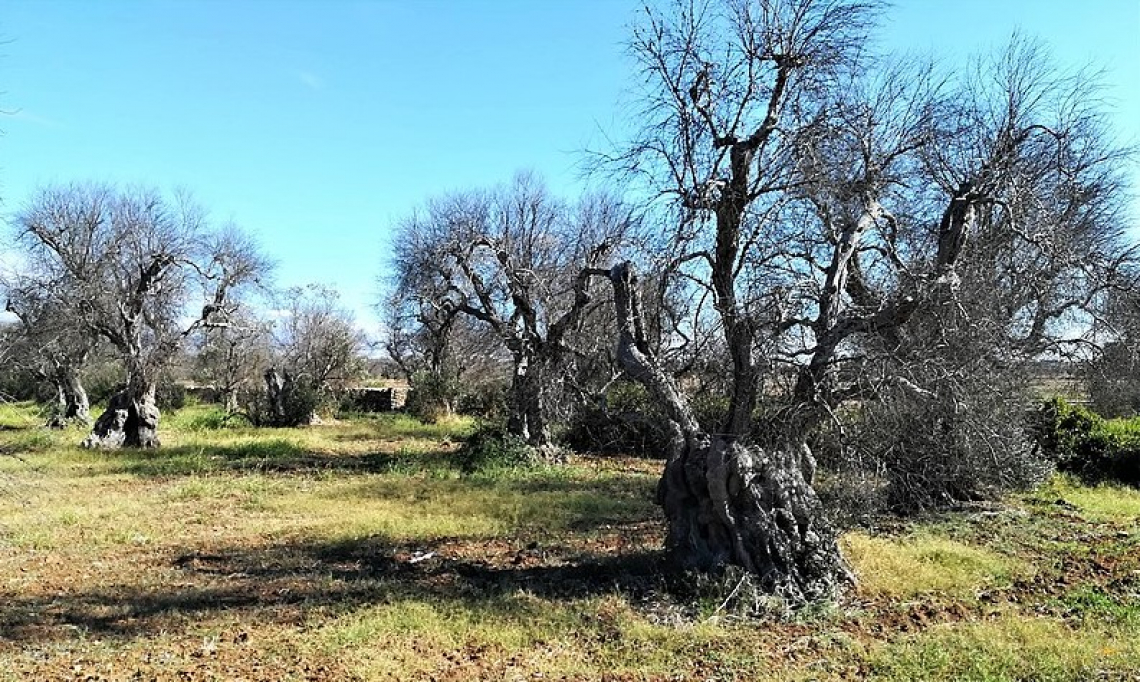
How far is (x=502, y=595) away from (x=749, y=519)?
2114 mm

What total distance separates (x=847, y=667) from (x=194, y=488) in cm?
1114

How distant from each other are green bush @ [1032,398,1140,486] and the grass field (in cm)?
209

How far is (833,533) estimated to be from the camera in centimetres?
664

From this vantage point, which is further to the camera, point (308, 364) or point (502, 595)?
point (308, 364)

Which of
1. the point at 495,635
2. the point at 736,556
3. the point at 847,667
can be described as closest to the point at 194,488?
the point at 495,635

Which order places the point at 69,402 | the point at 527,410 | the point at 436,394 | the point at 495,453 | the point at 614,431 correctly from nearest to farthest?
A: the point at 495,453
the point at 527,410
the point at 614,431
the point at 69,402
the point at 436,394

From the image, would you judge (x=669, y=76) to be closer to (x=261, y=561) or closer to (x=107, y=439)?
(x=261, y=561)

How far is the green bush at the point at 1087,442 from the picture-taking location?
13867mm

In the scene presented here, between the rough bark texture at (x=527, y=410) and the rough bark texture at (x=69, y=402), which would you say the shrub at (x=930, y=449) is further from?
the rough bark texture at (x=69, y=402)

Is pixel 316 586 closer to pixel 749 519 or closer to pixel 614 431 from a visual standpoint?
pixel 749 519

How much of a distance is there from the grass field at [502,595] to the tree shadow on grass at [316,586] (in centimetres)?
3

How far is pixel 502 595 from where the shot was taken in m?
6.66

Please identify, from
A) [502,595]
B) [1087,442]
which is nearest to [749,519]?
[502,595]

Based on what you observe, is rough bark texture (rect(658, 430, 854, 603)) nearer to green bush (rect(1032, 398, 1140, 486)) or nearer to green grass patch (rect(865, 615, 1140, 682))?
green grass patch (rect(865, 615, 1140, 682))
